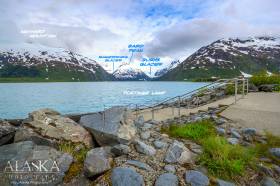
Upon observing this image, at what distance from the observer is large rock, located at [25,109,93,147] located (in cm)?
A: 795

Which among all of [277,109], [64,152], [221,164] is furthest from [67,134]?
[277,109]

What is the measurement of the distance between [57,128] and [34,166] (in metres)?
2.48

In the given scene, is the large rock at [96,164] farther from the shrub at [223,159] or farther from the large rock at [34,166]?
the shrub at [223,159]

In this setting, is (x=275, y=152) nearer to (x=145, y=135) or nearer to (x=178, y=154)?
(x=178, y=154)

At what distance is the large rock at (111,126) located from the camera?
25.0ft

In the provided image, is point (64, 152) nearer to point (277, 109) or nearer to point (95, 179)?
point (95, 179)

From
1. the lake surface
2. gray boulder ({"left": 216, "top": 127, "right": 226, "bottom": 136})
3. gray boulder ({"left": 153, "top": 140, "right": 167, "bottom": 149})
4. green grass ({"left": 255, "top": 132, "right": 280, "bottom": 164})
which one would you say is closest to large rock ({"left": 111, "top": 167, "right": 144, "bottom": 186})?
gray boulder ({"left": 153, "top": 140, "right": 167, "bottom": 149})

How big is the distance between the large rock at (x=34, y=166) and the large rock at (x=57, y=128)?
1287 millimetres

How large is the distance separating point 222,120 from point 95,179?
560 centimetres

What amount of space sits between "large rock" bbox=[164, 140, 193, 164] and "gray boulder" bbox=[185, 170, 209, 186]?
1.90 feet

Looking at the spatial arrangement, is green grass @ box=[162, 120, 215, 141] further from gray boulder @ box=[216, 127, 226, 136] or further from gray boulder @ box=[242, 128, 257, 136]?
gray boulder @ box=[242, 128, 257, 136]

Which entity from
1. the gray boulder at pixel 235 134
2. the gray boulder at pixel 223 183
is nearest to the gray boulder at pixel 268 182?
the gray boulder at pixel 223 183

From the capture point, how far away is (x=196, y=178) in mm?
5488

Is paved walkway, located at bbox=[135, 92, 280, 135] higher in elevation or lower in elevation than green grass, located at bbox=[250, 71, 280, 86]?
lower
